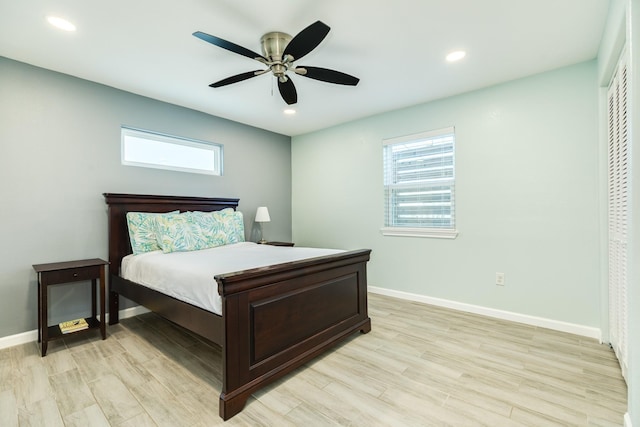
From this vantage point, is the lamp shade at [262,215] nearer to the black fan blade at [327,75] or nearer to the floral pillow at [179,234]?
the floral pillow at [179,234]

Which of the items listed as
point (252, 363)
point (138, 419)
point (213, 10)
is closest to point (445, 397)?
point (252, 363)

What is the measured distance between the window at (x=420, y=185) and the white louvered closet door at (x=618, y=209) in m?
1.34

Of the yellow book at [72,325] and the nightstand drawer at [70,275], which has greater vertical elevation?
the nightstand drawer at [70,275]

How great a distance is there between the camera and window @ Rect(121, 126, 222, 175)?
3393 millimetres

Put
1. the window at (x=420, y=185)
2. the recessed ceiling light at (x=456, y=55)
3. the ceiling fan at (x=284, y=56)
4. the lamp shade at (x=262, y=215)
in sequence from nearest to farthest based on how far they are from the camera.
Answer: the ceiling fan at (x=284, y=56) < the recessed ceiling light at (x=456, y=55) < the window at (x=420, y=185) < the lamp shade at (x=262, y=215)

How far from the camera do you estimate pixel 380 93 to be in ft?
11.1

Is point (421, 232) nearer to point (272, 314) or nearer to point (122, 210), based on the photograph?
point (272, 314)

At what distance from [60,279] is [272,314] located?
76.4 inches

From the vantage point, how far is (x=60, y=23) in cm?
210

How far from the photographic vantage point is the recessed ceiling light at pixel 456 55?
2.51 meters

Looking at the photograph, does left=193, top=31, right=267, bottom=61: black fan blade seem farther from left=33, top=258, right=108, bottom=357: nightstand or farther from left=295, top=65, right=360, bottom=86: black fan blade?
left=33, top=258, right=108, bottom=357: nightstand

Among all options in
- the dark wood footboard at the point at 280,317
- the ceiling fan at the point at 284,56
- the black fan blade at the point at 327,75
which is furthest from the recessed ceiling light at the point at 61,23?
the dark wood footboard at the point at 280,317

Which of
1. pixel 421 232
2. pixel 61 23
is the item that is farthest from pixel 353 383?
pixel 61 23

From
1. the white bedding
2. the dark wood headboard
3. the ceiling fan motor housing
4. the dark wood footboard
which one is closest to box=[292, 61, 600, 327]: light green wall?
the dark wood footboard
